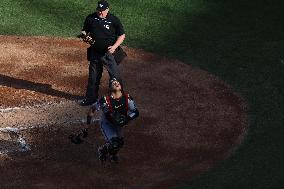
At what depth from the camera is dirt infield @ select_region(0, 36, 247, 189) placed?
11625 mm

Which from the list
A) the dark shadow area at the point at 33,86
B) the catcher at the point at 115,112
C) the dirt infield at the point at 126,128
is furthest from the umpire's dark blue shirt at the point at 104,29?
the catcher at the point at 115,112

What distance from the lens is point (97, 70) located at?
14047 millimetres

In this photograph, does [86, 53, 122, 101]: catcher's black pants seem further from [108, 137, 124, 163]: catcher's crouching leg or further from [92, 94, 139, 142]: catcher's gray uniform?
[108, 137, 124, 163]: catcher's crouching leg

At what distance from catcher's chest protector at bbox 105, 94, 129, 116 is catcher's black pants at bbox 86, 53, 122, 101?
228 cm

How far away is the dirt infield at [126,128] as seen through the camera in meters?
11.6

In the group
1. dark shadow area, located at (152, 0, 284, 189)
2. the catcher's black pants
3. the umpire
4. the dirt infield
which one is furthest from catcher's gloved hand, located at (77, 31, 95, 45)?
dark shadow area, located at (152, 0, 284, 189)

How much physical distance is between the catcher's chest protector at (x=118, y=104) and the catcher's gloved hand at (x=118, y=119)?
6 centimetres

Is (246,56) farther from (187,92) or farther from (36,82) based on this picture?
(36,82)

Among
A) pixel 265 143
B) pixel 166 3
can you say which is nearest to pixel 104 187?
pixel 265 143

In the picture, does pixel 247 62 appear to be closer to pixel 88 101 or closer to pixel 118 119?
pixel 88 101

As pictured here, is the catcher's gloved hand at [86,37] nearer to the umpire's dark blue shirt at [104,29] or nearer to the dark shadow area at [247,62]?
the umpire's dark blue shirt at [104,29]

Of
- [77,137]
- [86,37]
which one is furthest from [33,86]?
[77,137]

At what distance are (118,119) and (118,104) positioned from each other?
26cm

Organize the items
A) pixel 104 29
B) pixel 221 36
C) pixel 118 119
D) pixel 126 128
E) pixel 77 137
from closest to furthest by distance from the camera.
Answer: pixel 118 119, pixel 77 137, pixel 126 128, pixel 104 29, pixel 221 36
